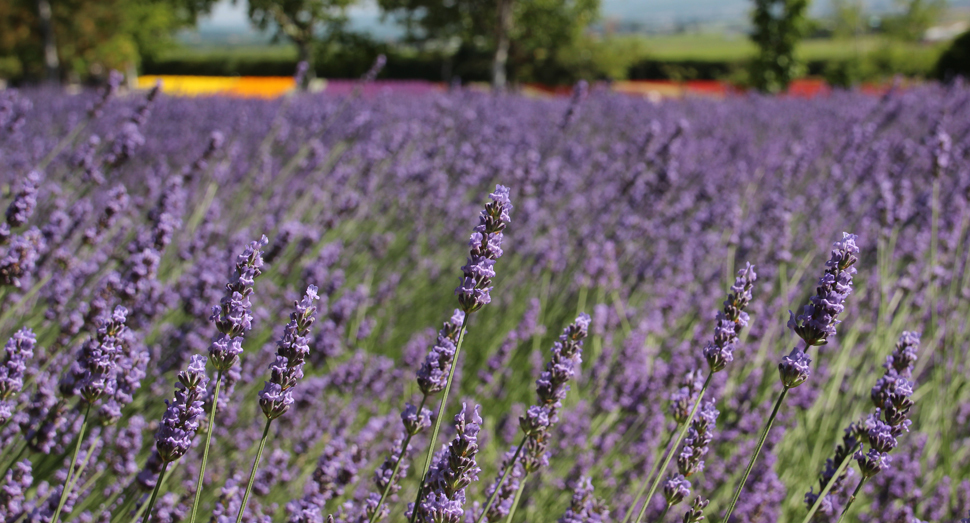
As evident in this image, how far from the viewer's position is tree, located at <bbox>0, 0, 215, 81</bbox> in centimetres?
1605

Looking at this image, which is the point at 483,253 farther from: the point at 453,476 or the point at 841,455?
the point at 841,455

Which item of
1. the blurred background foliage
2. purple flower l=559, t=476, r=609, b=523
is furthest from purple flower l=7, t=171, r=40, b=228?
the blurred background foliage

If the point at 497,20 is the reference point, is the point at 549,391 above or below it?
below

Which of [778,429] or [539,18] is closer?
[778,429]

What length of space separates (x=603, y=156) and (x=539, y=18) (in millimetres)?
16572

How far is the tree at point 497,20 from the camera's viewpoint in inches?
755

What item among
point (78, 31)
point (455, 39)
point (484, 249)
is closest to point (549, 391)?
point (484, 249)

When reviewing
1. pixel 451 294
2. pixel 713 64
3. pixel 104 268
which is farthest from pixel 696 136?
pixel 713 64

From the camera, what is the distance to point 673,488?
129cm

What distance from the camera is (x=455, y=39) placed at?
23844 millimetres

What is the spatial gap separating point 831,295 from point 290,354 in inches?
32.8

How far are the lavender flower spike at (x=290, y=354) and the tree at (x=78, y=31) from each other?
1625 centimetres

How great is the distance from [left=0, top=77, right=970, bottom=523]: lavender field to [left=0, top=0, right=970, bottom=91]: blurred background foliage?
9.77 meters

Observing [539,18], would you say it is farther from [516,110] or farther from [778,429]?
[778,429]
